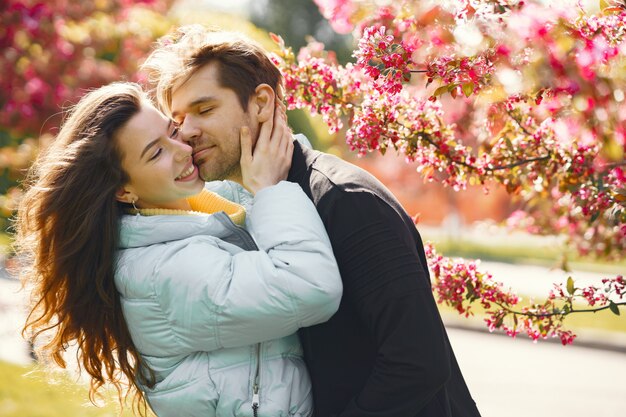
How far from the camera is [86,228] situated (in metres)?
2.56

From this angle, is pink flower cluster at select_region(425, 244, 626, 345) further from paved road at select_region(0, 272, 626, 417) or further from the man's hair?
paved road at select_region(0, 272, 626, 417)

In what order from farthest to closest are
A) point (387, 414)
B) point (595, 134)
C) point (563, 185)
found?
point (563, 185)
point (387, 414)
point (595, 134)

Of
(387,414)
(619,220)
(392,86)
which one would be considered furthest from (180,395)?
(619,220)

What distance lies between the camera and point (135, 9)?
29.2 ft

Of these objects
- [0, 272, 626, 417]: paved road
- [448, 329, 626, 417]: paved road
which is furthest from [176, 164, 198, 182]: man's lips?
[448, 329, 626, 417]: paved road

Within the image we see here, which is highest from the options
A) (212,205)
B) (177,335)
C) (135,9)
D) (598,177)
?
(135,9)

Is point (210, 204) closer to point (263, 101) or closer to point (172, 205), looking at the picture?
point (172, 205)

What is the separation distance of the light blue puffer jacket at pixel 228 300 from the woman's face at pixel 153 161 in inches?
6.2

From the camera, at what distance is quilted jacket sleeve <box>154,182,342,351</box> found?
227cm

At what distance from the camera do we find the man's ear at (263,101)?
9.28 feet

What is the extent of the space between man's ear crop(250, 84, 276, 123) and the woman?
6 centimetres

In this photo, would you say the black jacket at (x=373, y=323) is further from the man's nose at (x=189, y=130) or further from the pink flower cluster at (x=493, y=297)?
the pink flower cluster at (x=493, y=297)

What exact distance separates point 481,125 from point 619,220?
0.85 metres

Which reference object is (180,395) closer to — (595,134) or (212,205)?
(212,205)
